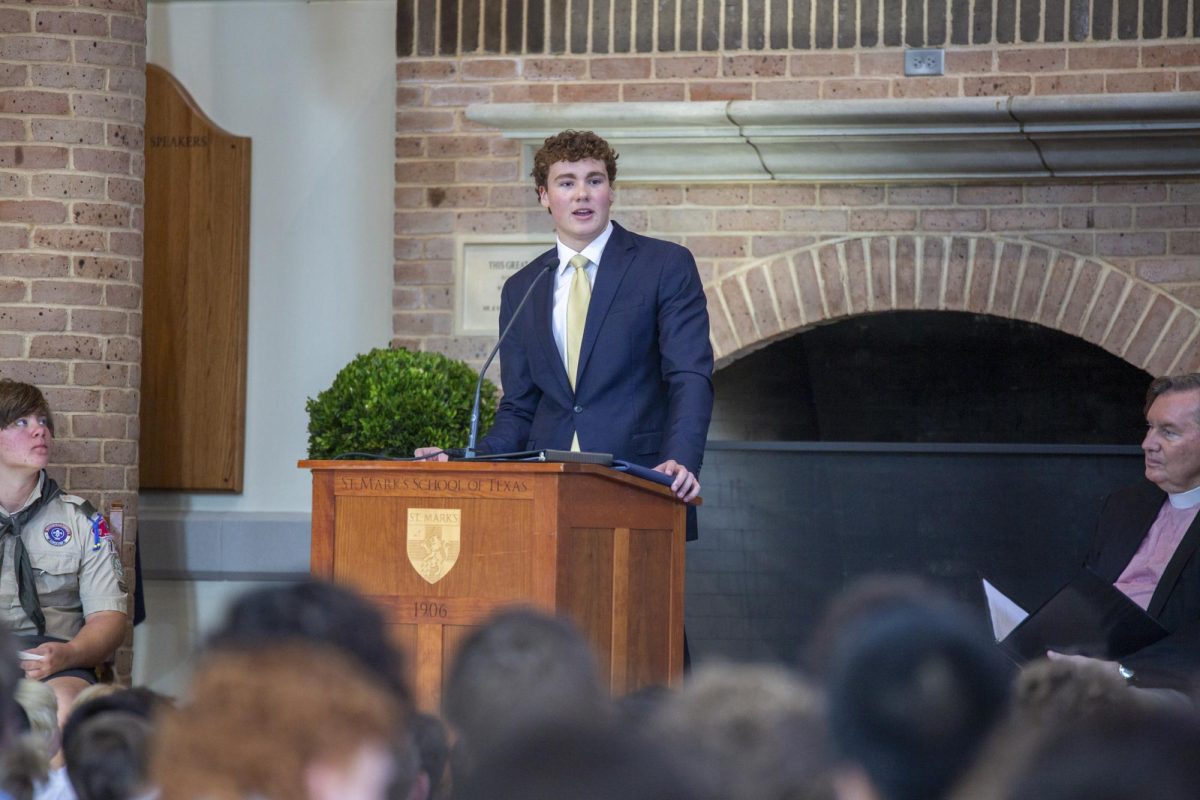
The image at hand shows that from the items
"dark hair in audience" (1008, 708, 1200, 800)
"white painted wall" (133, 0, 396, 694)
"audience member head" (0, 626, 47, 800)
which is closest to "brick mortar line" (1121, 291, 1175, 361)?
"white painted wall" (133, 0, 396, 694)

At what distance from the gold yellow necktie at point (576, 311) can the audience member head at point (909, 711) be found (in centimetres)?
252

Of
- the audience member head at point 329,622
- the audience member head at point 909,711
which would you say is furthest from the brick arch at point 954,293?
the audience member head at point 909,711

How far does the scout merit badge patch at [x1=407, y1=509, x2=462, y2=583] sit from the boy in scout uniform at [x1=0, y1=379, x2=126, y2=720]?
1.79 meters

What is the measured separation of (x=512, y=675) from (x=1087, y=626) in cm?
233

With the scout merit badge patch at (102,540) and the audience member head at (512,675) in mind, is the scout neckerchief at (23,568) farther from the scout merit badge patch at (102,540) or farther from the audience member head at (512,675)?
the audience member head at (512,675)

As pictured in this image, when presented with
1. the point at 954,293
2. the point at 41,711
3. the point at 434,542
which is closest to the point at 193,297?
the point at 954,293

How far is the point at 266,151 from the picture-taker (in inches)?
247

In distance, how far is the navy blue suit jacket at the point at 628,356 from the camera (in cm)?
395

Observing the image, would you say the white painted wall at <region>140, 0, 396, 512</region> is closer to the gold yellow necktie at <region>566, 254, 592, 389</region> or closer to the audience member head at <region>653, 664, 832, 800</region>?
the gold yellow necktie at <region>566, 254, 592, 389</region>

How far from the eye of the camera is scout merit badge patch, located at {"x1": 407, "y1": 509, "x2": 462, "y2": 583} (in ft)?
10.6

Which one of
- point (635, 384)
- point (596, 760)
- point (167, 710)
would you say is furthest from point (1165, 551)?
point (596, 760)

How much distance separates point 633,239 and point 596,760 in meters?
3.04

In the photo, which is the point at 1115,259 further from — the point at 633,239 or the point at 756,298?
the point at 633,239

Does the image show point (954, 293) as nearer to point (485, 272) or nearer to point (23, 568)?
point (485, 272)
